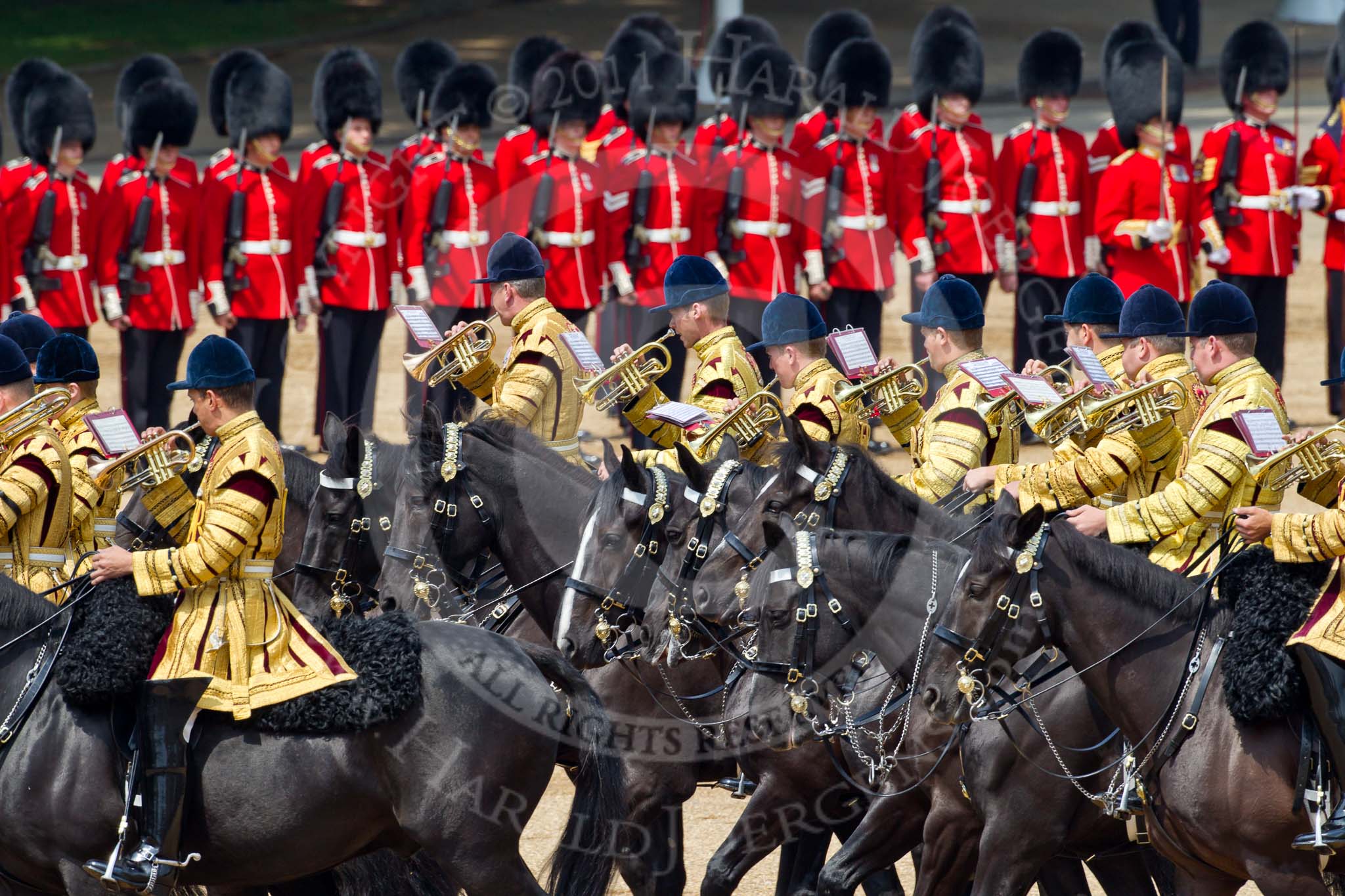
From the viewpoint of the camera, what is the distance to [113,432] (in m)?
6.05

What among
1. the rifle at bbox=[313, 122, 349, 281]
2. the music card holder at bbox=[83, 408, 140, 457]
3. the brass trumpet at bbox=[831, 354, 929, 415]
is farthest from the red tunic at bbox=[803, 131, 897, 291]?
the music card holder at bbox=[83, 408, 140, 457]

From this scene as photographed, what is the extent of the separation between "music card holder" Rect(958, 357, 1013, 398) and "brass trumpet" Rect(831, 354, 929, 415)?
351mm

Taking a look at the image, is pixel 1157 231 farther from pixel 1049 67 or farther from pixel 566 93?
pixel 566 93

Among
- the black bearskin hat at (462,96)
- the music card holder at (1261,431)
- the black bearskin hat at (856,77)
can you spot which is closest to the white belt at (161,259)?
the black bearskin hat at (462,96)

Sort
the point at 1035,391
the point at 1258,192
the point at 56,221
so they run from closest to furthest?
the point at 1035,391, the point at 56,221, the point at 1258,192

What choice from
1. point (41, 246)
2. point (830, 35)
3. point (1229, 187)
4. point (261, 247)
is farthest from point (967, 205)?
point (41, 246)

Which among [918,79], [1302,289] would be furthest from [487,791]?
[1302,289]

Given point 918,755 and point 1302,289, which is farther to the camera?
point 1302,289

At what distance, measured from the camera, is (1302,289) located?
16094 millimetres

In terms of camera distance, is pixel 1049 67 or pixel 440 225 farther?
pixel 1049 67

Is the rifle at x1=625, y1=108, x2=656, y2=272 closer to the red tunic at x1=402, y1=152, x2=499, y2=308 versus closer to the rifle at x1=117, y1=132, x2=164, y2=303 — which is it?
the red tunic at x1=402, y1=152, x2=499, y2=308

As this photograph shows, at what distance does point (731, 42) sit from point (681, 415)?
21.7 feet

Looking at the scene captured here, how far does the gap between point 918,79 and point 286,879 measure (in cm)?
773

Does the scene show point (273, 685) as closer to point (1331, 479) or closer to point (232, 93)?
point (1331, 479)
